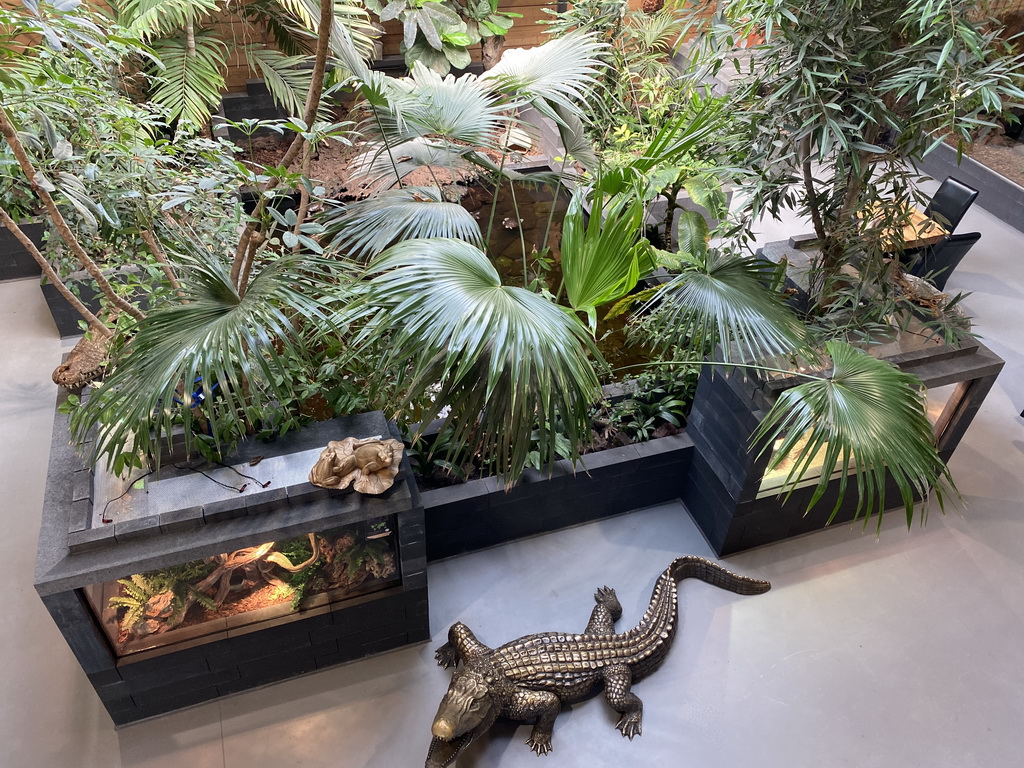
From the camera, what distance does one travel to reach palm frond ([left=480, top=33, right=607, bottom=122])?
263 cm

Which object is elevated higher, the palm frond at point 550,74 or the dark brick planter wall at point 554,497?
the palm frond at point 550,74

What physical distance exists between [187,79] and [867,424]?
4388mm

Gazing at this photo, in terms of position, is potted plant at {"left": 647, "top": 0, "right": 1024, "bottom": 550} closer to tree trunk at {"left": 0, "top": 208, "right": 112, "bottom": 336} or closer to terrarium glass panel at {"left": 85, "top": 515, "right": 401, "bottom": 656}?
terrarium glass panel at {"left": 85, "top": 515, "right": 401, "bottom": 656}

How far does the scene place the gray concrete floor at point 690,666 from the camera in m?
2.56

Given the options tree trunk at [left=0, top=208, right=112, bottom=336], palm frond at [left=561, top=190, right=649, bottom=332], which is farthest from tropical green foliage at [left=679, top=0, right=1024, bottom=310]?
tree trunk at [left=0, top=208, right=112, bottom=336]

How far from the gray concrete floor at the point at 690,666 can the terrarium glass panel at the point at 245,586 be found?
1.20 feet

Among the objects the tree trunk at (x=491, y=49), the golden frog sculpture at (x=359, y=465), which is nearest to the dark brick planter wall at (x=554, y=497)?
the golden frog sculpture at (x=359, y=465)

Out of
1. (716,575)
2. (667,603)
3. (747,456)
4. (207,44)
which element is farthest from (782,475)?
(207,44)

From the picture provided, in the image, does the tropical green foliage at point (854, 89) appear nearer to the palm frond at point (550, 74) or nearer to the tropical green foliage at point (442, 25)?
the palm frond at point (550, 74)

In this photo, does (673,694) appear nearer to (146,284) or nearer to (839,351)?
(839,351)

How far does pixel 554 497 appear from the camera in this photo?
3.12 metres

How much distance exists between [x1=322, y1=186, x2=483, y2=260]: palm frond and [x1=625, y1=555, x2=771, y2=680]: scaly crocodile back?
151 centimetres

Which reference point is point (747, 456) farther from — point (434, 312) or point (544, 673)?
point (434, 312)

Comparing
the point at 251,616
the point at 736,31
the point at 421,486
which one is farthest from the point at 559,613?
the point at 736,31
